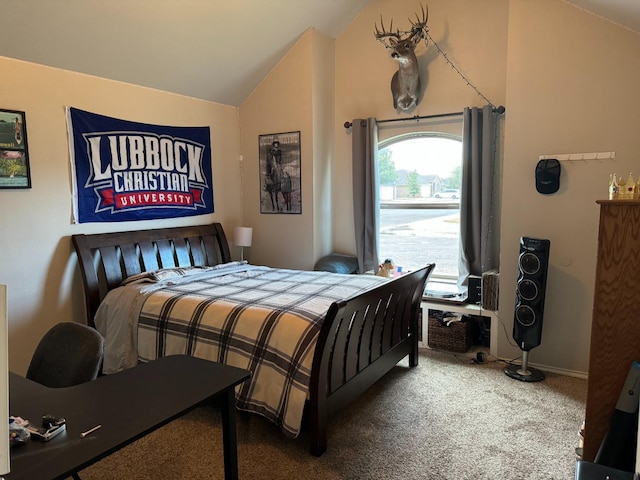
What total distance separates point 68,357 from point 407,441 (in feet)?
5.93

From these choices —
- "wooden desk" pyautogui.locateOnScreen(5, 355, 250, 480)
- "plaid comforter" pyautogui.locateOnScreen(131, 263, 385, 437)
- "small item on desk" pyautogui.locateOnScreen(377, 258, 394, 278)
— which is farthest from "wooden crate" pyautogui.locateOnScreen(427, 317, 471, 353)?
"wooden desk" pyautogui.locateOnScreen(5, 355, 250, 480)

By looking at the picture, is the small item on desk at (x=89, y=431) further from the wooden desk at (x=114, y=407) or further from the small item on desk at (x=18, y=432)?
the small item on desk at (x=18, y=432)

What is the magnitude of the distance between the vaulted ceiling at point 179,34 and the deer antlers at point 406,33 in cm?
42

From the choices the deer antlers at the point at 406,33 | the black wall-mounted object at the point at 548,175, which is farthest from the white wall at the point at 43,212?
the black wall-mounted object at the point at 548,175

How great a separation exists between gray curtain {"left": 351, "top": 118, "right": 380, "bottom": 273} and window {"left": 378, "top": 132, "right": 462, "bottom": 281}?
0.20 metres

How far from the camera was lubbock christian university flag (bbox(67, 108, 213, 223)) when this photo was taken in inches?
137

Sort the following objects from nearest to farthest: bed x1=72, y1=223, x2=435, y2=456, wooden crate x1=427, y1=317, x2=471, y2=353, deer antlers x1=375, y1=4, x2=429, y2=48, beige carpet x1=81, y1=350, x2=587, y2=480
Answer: beige carpet x1=81, y1=350, x2=587, y2=480
bed x1=72, y1=223, x2=435, y2=456
wooden crate x1=427, y1=317, x2=471, y2=353
deer antlers x1=375, y1=4, x2=429, y2=48

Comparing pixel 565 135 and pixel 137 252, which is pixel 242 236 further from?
pixel 565 135

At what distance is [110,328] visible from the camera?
324 cm

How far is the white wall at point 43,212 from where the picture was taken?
10.1 feet

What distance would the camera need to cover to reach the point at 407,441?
249cm

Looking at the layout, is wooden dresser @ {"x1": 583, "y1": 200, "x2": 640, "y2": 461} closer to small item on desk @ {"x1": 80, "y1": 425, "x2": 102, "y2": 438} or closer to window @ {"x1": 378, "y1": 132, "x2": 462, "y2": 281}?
small item on desk @ {"x1": 80, "y1": 425, "x2": 102, "y2": 438}

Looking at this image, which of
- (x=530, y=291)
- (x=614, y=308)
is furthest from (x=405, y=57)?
(x=614, y=308)

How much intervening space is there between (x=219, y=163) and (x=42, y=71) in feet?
5.93
